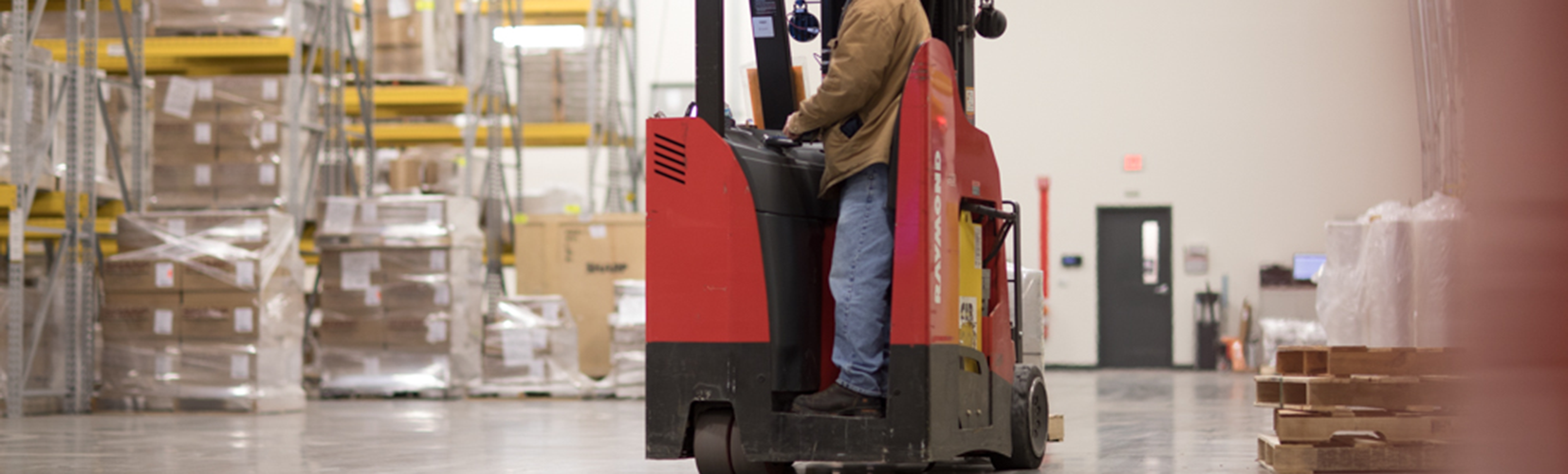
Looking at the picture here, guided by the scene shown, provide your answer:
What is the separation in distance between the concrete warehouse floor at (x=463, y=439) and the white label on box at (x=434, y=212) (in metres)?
1.36

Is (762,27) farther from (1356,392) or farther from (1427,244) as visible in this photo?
(1427,244)

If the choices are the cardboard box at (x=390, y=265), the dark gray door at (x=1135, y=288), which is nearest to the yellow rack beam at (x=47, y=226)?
the cardboard box at (x=390, y=265)

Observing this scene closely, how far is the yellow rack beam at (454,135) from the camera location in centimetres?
1316

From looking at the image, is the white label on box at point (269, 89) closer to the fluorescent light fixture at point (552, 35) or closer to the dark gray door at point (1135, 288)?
the fluorescent light fixture at point (552, 35)

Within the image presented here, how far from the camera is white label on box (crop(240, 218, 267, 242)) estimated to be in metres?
8.53

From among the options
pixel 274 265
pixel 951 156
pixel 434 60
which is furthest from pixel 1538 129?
pixel 434 60

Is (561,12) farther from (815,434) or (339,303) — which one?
(815,434)

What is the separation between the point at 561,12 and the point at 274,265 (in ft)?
18.3

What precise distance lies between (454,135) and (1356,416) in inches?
415

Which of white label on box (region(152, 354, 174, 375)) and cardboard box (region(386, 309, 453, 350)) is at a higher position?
cardboard box (region(386, 309, 453, 350))

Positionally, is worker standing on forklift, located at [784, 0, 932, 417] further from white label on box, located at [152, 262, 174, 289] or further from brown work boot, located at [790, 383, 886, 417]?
white label on box, located at [152, 262, 174, 289]

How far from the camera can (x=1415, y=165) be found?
815 mm

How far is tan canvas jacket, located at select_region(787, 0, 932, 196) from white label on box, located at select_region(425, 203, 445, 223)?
657cm

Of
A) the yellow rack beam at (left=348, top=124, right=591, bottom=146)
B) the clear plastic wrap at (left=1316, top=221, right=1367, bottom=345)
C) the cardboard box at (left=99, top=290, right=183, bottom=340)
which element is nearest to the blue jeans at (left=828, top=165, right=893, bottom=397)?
the clear plastic wrap at (left=1316, top=221, right=1367, bottom=345)
